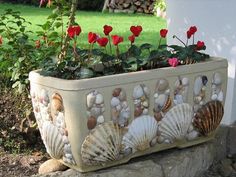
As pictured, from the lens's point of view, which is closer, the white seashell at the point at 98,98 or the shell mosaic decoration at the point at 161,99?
the white seashell at the point at 98,98

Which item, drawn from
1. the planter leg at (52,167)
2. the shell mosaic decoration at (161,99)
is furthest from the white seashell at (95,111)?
the planter leg at (52,167)

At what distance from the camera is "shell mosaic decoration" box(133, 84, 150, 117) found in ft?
9.75

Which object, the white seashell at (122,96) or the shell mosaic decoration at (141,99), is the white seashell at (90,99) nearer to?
the white seashell at (122,96)

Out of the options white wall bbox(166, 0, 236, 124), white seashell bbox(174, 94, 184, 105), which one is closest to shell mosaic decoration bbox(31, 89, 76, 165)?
white seashell bbox(174, 94, 184, 105)

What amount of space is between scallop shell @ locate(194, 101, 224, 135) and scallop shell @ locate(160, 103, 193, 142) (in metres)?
0.07

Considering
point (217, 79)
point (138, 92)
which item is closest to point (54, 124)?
point (138, 92)

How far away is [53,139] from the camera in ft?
9.79

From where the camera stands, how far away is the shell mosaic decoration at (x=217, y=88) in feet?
11.0

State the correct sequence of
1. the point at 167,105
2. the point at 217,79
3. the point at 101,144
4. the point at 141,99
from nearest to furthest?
the point at 101,144
the point at 141,99
the point at 167,105
the point at 217,79

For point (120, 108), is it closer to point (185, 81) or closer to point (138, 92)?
point (138, 92)

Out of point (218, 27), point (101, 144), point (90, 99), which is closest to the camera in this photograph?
point (90, 99)

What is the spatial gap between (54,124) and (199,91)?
95 cm

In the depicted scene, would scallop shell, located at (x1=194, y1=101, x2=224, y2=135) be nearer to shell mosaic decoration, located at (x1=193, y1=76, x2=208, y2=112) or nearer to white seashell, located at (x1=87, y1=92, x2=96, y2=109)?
shell mosaic decoration, located at (x1=193, y1=76, x2=208, y2=112)

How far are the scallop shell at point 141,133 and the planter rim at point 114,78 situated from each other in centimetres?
24
